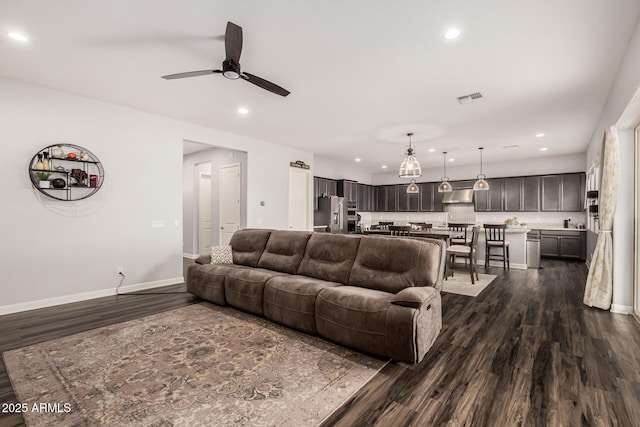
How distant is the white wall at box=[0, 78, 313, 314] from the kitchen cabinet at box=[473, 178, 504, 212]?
25.3 feet

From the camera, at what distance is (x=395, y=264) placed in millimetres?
3018

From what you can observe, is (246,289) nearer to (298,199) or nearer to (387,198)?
(298,199)

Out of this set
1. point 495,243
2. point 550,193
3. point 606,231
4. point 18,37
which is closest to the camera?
point 18,37

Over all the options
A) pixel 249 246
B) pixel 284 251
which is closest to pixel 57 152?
pixel 249 246

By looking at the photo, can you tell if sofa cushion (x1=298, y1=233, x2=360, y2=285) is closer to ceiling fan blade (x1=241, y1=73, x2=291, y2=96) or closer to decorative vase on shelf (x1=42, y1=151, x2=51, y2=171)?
ceiling fan blade (x1=241, y1=73, x2=291, y2=96)

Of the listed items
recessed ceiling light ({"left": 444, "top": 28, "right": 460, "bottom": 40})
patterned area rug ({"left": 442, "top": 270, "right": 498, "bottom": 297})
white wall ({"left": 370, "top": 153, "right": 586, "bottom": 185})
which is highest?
recessed ceiling light ({"left": 444, "top": 28, "right": 460, "bottom": 40})

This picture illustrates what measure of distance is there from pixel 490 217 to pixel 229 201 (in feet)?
25.4

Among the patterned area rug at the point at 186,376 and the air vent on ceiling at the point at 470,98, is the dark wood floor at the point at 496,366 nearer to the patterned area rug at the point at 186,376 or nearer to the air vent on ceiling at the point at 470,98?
the patterned area rug at the point at 186,376

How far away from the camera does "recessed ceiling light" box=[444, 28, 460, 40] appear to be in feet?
8.48

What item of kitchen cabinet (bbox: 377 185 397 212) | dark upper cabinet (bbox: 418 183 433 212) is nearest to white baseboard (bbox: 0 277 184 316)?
kitchen cabinet (bbox: 377 185 397 212)

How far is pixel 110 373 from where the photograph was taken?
2271 millimetres

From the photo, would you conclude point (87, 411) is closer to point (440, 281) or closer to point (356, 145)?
point (440, 281)

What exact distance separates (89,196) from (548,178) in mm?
10324

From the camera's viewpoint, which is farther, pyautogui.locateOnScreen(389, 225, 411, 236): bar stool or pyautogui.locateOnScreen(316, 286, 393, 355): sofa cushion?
pyautogui.locateOnScreen(389, 225, 411, 236): bar stool
